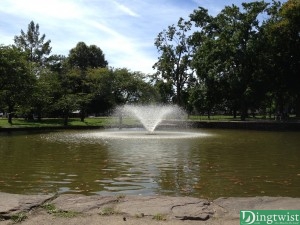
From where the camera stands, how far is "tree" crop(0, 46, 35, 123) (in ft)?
106

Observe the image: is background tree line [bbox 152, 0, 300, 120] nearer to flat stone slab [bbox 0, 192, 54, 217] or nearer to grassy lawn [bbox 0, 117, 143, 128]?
grassy lawn [bbox 0, 117, 143, 128]

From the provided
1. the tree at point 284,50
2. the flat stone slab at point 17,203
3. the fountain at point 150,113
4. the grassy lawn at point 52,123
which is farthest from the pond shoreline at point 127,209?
the tree at point 284,50

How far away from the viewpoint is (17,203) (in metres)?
5.21

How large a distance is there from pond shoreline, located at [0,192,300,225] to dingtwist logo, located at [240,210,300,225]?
168 millimetres

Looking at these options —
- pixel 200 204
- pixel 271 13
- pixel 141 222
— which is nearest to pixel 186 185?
pixel 200 204

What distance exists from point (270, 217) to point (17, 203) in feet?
10.7

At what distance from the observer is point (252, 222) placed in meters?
4.25

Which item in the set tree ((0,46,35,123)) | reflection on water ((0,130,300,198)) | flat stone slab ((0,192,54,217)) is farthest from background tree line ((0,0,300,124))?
flat stone slab ((0,192,54,217))

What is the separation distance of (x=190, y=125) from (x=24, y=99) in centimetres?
1607

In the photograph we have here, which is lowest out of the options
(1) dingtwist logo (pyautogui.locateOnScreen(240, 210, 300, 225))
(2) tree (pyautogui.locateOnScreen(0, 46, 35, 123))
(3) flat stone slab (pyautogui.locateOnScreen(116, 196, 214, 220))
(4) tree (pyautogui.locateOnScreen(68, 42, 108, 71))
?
(3) flat stone slab (pyautogui.locateOnScreen(116, 196, 214, 220))

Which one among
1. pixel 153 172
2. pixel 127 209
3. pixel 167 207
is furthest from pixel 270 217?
pixel 153 172

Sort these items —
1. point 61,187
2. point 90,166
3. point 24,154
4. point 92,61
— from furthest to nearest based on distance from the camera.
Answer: point 92,61
point 24,154
point 90,166
point 61,187

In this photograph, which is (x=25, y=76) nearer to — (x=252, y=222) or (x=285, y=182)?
(x=285, y=182)

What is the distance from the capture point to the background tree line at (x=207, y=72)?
36719 millimetres
